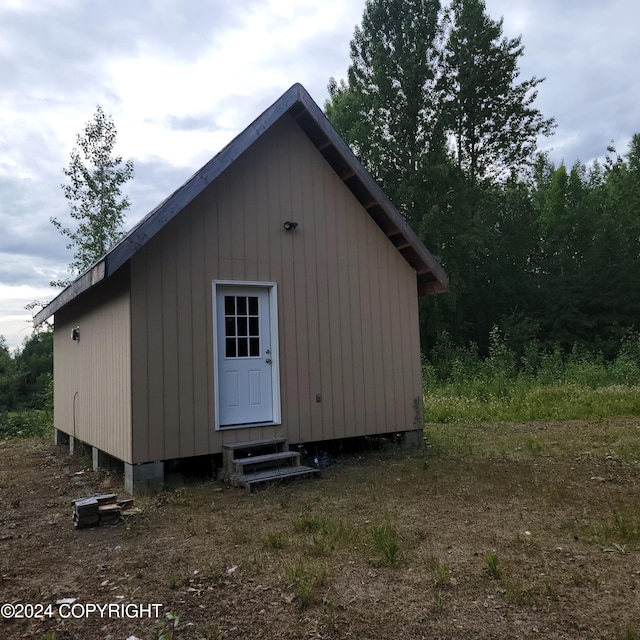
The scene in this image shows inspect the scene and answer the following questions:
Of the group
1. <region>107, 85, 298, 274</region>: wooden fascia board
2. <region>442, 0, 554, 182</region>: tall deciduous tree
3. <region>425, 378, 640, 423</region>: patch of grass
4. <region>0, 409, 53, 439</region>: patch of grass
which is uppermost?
<region>442, 0, 554, 182</region>: tall deciduous tree

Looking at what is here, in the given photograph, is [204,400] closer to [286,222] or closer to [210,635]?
[286,222]

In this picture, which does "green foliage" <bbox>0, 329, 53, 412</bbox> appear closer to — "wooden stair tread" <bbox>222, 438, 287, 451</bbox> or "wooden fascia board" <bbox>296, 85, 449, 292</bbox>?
"wooden stair tread" <bbox>222, 438, 287, 451</bbox>

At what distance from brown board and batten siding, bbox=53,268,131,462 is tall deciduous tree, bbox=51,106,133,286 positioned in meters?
10.6

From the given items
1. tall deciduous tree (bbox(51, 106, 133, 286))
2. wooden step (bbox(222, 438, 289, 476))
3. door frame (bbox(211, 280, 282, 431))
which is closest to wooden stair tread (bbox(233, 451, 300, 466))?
wooden step (bbox(222, 438, 289, 476))

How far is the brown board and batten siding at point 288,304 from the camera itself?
611 centimetres

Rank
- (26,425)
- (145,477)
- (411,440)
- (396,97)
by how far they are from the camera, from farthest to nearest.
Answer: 1. (396,97)
2. (26,425)
3. (411,440)
4. (145,477)

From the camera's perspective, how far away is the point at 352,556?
3.77 meters

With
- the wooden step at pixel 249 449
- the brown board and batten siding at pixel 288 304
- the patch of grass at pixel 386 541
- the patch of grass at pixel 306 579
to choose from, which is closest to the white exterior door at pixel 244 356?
the brown board and batten siding at pixel 288 304

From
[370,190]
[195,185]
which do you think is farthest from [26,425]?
[370,190]

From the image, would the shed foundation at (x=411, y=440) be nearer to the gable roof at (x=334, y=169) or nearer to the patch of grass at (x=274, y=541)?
the gable roof at (x=334, y=169)

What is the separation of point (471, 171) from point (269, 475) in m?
21.2

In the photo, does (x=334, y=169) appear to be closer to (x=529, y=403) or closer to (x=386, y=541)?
A: (x=386, y=541)

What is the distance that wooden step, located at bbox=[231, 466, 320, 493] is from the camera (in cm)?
583

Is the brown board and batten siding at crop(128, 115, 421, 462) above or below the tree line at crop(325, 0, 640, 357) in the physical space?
below
